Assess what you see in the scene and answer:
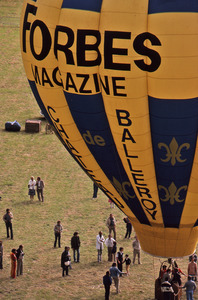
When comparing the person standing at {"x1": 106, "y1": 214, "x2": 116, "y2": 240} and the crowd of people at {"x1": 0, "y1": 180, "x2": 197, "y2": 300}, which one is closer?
the crowd of people at {"x1": 0, "y1": 180, "x2": 197, "y2": 300}

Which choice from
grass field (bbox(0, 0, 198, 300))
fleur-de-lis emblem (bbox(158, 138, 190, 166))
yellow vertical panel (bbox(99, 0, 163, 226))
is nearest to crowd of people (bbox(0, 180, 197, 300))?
grass field (bbox(0, 0, 198, 300))

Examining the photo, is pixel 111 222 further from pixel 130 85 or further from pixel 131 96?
pixel 130 85

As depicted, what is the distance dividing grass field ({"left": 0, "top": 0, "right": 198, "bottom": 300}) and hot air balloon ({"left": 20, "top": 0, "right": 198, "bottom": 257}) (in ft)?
12.3

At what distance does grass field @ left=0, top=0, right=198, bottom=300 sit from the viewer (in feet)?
108

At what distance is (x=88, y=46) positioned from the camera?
26312 mm

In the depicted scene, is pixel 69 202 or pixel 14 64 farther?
pixel 14 64

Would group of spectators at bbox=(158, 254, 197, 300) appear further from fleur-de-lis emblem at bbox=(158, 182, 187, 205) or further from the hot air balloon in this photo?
fleur-de-lis emblem at bbox=(158, 182, 187, 205)

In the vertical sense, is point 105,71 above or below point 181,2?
below

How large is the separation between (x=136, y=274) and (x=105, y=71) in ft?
31.8

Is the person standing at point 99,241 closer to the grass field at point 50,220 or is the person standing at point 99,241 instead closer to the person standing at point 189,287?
the grass field at point 50,220

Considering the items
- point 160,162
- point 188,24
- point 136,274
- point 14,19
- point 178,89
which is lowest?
point 136,274

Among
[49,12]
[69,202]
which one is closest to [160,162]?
[49,12]

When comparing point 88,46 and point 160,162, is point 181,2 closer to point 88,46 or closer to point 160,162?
point 88,46

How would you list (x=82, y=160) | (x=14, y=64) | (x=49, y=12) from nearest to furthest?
(x=49, y=12)
(x=82, y=160)
(x=14, y=64)
